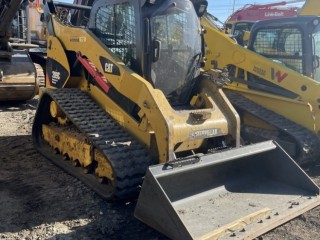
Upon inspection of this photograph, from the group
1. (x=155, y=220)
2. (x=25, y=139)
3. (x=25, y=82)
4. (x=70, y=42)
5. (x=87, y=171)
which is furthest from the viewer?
(x=25, y=82)

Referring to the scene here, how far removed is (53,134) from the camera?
5.03m

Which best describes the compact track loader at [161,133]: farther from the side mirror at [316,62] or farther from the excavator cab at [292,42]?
the side mirror at [316,62]

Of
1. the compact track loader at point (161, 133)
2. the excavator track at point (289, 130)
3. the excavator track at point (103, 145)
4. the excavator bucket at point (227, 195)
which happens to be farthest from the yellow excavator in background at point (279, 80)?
the excavator track at point (103, 145)

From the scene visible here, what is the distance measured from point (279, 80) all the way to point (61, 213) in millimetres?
3569

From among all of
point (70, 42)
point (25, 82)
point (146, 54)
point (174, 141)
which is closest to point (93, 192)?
point (174, 141)

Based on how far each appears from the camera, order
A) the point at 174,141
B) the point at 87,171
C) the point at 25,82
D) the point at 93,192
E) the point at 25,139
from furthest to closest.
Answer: the point at 25,82, the point at 25,139, the point at 87,171, the point at 93,192, the point at 174,141

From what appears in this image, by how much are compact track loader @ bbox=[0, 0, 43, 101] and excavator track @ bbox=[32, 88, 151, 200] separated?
294 centimetres

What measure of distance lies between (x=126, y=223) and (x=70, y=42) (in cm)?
241

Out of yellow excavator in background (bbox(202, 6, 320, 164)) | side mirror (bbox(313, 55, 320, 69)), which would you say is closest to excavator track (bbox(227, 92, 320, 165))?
yellow excavator in background (bbox(202, 6, 320, 164))

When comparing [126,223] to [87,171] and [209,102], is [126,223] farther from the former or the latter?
[209,102]

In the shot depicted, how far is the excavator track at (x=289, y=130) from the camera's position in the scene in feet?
16.8

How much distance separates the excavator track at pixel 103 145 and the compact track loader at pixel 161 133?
10 mm

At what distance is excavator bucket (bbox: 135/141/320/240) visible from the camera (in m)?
3.14

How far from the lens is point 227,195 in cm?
387
